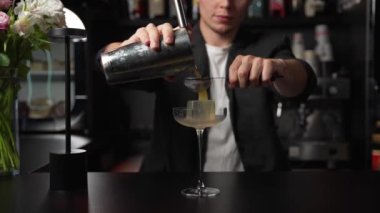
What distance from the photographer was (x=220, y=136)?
164cm

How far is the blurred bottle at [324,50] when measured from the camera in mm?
2553

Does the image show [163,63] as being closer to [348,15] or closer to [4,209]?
[4,209]

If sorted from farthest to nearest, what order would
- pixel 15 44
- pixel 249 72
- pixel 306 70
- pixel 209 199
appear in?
pixel 306 70, pixel 15 44, pixel 249 72, pixel 209 199

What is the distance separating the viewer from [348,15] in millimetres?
2537

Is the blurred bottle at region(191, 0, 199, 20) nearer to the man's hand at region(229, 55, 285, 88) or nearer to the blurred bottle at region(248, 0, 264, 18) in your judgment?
the blurred bottle at region(248, 0, 264, 18)

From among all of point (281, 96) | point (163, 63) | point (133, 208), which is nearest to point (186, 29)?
point (163, 63)

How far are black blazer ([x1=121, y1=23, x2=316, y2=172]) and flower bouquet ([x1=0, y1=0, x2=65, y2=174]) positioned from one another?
1.65 feet

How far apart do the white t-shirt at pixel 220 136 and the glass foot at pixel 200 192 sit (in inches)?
22.2

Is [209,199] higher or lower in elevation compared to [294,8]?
lower

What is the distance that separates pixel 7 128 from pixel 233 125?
743 millimetres

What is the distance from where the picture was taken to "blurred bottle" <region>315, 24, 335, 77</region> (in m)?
2.55

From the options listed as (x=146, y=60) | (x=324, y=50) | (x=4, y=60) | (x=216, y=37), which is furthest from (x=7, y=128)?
(x=324, y=50)

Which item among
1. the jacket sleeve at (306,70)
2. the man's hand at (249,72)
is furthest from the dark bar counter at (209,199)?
the jacket sleeve at (306,70)

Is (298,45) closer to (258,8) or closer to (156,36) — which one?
(258,8)
